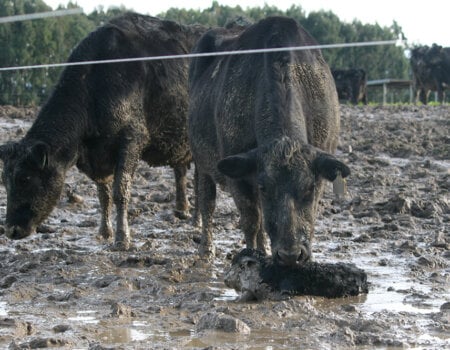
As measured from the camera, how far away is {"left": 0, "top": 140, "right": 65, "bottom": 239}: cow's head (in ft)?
29.6

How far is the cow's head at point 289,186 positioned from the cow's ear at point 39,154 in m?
2.78

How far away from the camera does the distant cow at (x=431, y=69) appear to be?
38.3 meters

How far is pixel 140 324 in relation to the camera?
19.2 ft

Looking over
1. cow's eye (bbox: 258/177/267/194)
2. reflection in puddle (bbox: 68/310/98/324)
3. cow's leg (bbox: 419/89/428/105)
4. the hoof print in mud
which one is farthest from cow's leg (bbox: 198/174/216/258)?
cow's leg (bbox: 419/89/428/105)

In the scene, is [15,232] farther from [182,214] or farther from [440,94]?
[440,94]

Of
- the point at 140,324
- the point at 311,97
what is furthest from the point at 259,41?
the point at 140,324

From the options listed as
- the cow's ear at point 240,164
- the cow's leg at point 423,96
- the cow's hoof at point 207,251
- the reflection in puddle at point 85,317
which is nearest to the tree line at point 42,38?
the cow's leg at point 423,96

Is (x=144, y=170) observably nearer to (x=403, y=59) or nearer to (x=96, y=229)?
(x=96, y=229)

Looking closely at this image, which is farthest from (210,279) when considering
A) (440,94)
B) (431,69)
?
(431,69)

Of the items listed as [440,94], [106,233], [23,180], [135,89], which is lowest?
[106,233]

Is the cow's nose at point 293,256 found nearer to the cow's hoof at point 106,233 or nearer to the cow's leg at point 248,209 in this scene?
the cow's leg at point 248,209

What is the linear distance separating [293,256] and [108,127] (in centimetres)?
404

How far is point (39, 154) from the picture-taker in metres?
9.02

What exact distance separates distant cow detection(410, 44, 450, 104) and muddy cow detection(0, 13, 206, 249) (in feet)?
92.4
